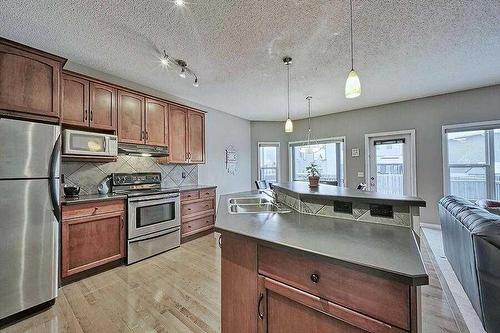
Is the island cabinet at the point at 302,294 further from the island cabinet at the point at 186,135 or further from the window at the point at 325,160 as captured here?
the window at the point at 325,160

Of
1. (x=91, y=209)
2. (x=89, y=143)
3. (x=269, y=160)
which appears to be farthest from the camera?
(x=269, y=160)

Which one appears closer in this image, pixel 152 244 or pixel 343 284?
pixel 343 284

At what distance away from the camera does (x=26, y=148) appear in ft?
6.26

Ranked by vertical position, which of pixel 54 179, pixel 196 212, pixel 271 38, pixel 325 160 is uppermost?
pixel 271 38

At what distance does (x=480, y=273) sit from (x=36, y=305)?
3670mm

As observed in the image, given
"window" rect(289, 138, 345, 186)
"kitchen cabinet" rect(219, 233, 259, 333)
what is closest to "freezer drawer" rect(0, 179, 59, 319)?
"kitchen cabinet" rect(219, 233, 259, 333)

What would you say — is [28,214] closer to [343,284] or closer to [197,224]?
[197,224]

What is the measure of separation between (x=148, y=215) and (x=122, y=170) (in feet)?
2.94

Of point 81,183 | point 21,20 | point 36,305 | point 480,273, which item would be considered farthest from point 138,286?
point 480,273

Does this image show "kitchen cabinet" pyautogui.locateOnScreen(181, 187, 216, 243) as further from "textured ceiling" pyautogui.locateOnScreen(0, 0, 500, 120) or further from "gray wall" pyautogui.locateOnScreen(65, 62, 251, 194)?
"textured ceiling" pyautogui.locateOnScreen(0, 0, 500, 120)

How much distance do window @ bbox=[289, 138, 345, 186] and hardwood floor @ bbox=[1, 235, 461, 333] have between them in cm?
300

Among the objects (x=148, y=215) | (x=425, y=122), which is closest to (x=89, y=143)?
(x=148, y=215)

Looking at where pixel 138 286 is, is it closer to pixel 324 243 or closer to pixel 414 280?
pixel 324 243

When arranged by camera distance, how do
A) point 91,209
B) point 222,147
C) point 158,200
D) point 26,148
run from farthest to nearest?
1. point 222,147
2. point 158,200
3. point 91,209
4. point 26,148
